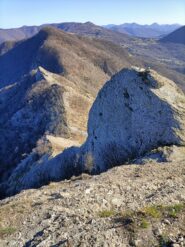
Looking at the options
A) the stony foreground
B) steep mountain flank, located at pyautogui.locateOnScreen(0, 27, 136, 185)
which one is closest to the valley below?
the stony foreground

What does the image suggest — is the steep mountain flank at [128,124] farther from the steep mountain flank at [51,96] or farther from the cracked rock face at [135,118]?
the steep mountain flank at [51,96]

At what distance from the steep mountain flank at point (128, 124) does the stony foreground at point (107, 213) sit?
415 centimetres

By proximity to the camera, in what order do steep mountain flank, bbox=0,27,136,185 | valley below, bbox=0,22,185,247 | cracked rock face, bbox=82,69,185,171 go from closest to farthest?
valley below, bbox=0,22,185,247
cracked rock face, bbox=82,69,185,171
steep mountain flank, bbox=0,27,136,185

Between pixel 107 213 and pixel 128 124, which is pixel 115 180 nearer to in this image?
pixel 107 213

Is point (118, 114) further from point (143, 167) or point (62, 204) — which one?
point (62, 204)

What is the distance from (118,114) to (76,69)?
319 feet

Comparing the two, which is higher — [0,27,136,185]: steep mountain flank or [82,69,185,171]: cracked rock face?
[82,69,185,171]: cracked rock face

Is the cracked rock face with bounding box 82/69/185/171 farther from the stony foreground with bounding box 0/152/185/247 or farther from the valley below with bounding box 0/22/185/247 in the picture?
the stony foreground with bounding box 0/152/185/247

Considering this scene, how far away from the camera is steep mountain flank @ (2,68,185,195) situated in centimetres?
2466

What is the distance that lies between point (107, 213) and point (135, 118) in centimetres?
1239

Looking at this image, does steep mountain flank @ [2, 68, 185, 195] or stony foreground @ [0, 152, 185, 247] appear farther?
steep mountain flank @ [2, 68, 185, 195]

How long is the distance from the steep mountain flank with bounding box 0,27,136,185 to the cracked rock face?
12131mm

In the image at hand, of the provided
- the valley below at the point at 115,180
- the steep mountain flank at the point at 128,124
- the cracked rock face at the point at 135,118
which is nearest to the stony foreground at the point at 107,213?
the valley below at the point at 115,180

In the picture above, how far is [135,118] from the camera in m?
26.9
